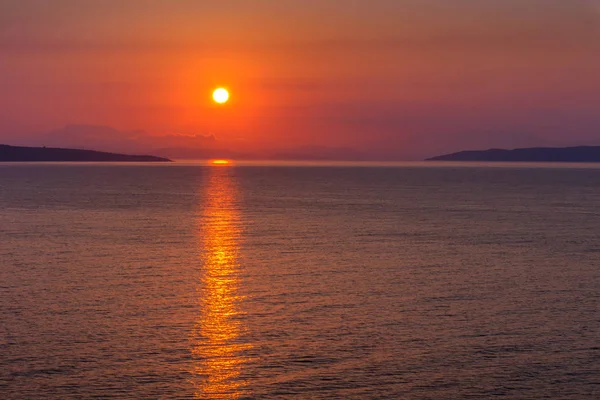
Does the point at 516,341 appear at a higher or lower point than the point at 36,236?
lower

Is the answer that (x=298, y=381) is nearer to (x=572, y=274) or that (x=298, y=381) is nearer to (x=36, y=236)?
(x=572, y=274)

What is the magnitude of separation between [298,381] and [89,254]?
3161cm

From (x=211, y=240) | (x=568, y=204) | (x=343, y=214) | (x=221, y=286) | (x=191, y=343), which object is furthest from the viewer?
(x=568, y=204)

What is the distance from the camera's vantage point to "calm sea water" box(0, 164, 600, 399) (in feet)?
82.1

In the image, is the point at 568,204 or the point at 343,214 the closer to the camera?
the point at 343,214

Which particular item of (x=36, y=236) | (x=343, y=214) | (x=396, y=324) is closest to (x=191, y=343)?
(x=396, y=324)

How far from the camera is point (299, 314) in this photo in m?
33.9

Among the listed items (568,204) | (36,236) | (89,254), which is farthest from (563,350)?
(568,204)

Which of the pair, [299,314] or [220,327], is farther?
[299,314]

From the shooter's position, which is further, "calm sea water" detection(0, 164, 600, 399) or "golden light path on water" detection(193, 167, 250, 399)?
"calm sea water" detection(0, 164, 600, 399)

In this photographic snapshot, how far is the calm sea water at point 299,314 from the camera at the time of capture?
25016 millimetres

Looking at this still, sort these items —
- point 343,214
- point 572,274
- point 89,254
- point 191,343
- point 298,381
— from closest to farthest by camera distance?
point 298,381 < point 191,343 < point 572,274 < point 89,254 < point 343,214

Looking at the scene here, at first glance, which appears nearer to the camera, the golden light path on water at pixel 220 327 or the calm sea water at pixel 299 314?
the golden light path on water at pixel 220 327

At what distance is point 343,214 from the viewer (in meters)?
91.4
